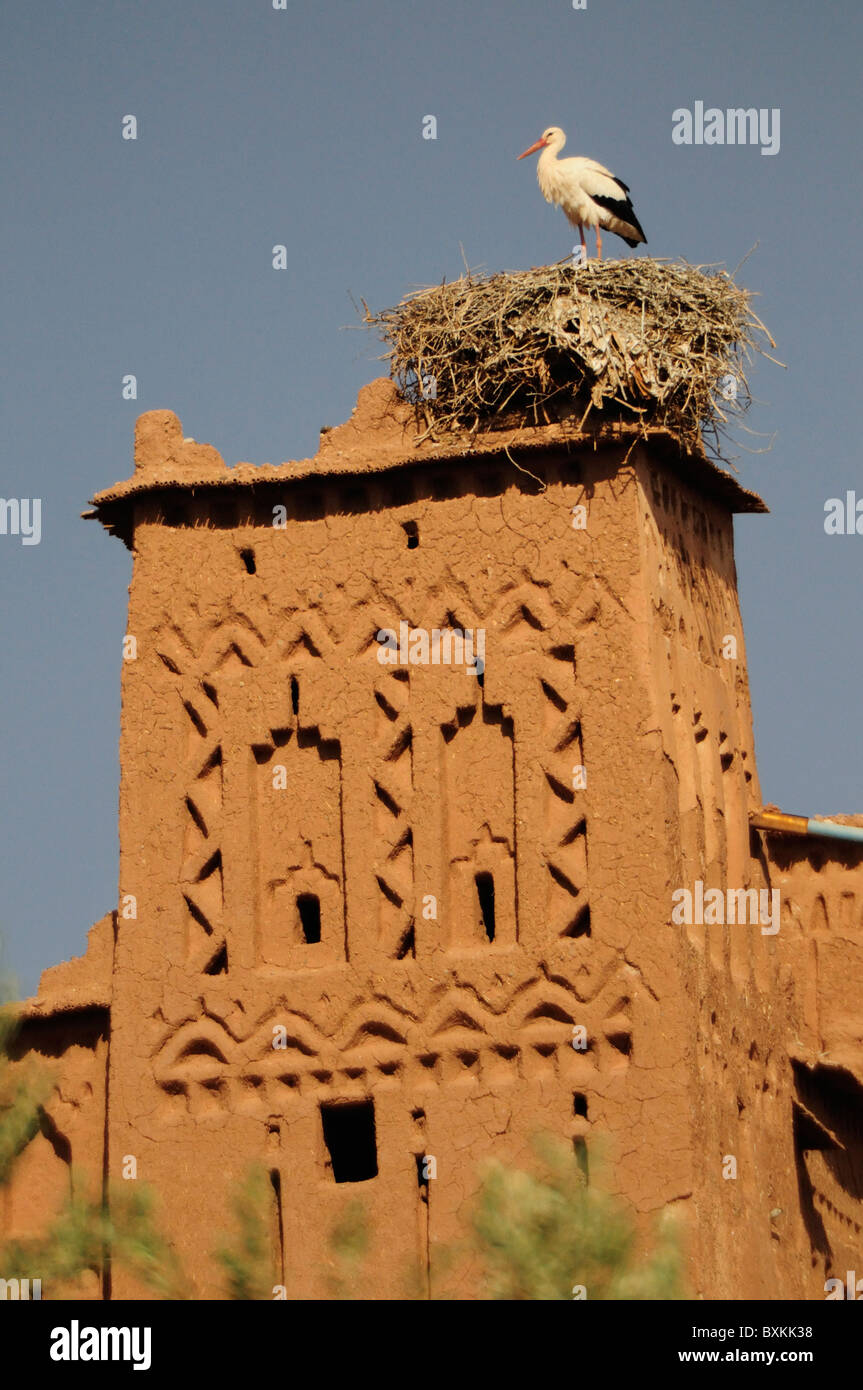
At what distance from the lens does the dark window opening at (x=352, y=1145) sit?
1905 centimetres

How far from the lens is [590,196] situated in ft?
65.5

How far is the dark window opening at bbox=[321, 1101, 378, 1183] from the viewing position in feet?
62.5

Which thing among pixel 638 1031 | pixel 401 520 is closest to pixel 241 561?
pixel 401 520

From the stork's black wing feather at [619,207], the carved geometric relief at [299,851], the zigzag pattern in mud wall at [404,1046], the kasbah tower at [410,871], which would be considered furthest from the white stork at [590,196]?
the zigzag pattern in mud wall at [404,1046]

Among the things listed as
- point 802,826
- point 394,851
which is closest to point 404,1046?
point 394,851

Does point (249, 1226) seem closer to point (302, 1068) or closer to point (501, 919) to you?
point (302, 1068)

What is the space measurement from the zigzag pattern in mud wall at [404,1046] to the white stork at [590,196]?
5.47 meters

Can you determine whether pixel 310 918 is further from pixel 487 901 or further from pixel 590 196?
pixel 590 196

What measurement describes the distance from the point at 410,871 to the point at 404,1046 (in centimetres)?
117

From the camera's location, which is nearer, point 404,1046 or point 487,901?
point 404,1046

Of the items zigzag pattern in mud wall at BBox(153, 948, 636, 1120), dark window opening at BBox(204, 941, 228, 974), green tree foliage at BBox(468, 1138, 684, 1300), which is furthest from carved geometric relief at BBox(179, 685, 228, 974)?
green tree foliage at BBox(468, 1138, 684, 1300)

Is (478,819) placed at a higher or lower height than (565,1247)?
higher

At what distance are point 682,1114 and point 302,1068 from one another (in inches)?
104

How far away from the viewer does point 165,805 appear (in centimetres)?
1927
